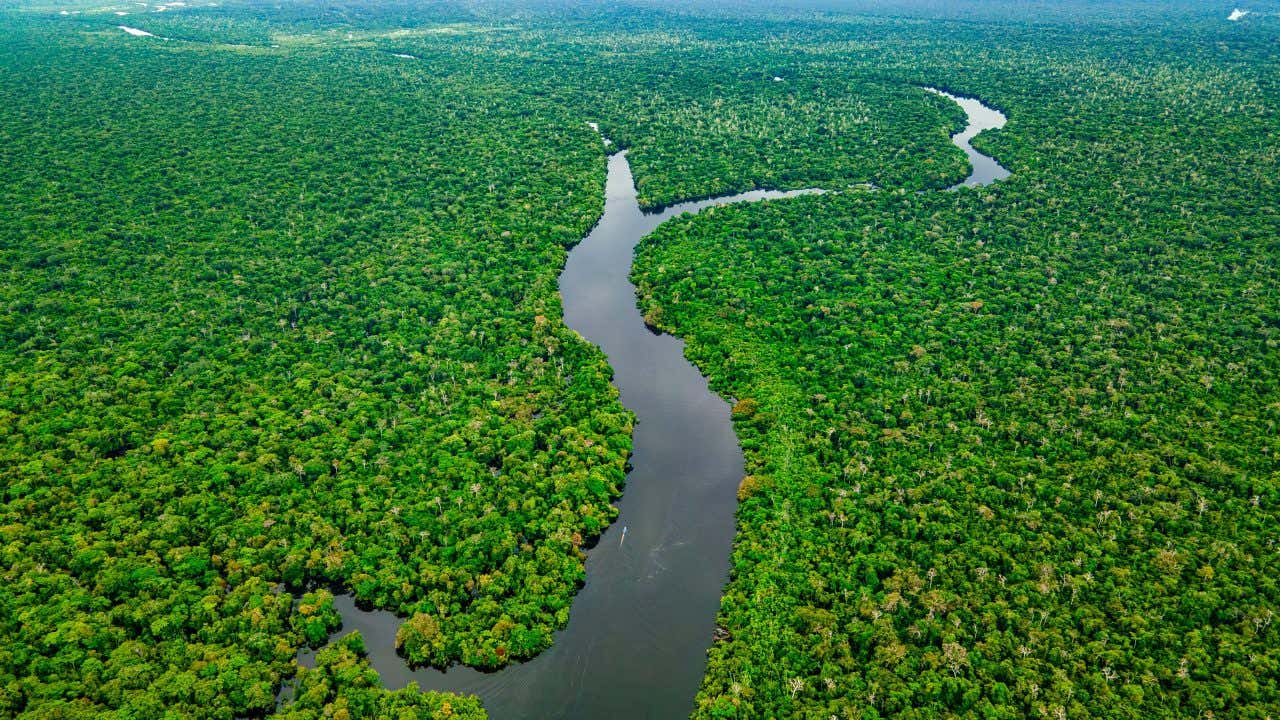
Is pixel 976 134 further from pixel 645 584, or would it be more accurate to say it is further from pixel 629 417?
pixel 645 584

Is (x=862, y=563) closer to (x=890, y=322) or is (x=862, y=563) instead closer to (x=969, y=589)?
(x=969, y=589)

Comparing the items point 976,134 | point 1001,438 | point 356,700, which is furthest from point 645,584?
point 976,134

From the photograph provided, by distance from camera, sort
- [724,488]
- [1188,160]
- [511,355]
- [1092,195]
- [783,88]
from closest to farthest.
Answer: [724,488], [511,355], [1092,195], [1188,160], [783,88]

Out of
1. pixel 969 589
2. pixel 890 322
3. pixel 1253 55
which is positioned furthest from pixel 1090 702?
pixel 1253 55

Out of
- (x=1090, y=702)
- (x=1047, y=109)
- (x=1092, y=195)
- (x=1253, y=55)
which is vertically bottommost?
(x=1090, y=702)

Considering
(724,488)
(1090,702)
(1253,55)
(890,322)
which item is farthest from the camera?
(1253,55)

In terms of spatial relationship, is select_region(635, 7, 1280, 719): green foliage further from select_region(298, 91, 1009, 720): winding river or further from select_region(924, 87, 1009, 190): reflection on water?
select_region(924, 87, 1009, 190): reflection on water
